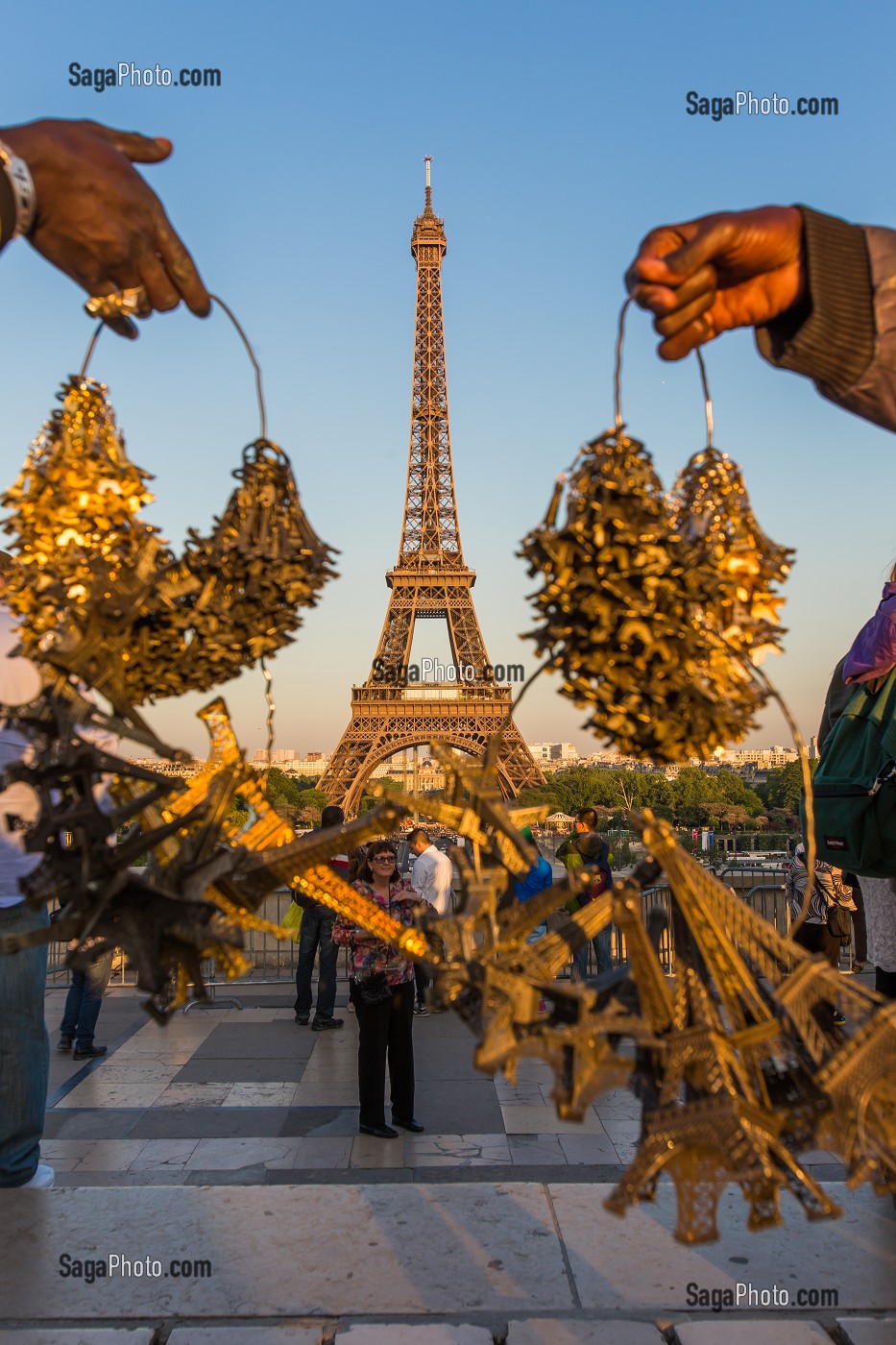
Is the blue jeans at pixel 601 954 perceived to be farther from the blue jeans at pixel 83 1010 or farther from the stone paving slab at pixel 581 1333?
the stone paving slab at pixel 581 1333

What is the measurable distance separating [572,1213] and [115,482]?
2864 mm

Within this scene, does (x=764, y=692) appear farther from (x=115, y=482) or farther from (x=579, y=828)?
(x=579, y=828)

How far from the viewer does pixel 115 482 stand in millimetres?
2496

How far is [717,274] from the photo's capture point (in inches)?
87.2

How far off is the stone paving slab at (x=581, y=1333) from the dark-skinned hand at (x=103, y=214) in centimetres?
297

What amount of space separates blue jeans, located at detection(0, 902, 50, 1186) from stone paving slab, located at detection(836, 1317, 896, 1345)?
121 inches

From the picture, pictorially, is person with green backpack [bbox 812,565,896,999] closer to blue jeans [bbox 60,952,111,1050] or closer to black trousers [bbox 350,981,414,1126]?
black trousers [bbox 350,981,414,1126]

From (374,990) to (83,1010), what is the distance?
2894 mm

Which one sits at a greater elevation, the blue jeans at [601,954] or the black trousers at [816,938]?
the black trousers at [816,938]

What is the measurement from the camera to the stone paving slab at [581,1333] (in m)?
2.75

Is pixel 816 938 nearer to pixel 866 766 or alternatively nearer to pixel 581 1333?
pixel 866 766

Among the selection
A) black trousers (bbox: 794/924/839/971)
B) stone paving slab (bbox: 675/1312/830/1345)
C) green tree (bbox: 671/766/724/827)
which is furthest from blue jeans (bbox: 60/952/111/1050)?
green tree (bbox: 671/766/724/827)

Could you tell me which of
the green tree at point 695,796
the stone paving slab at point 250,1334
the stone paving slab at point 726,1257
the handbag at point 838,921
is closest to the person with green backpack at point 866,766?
the stone paving slab at point 726,1257

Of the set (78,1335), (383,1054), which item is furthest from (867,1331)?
(383,1054)
